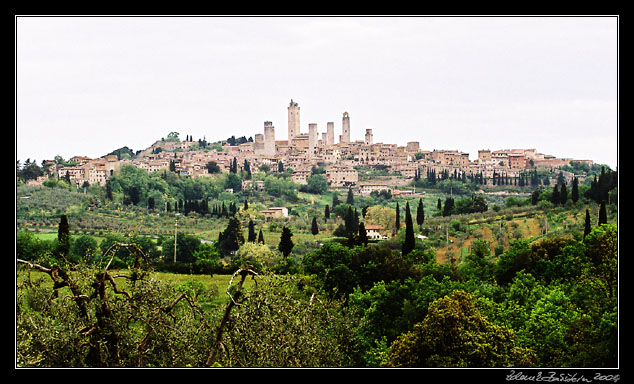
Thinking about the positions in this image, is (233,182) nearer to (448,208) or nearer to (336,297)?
(448,208)

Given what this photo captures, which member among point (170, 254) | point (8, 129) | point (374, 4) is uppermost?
point (374, 4)

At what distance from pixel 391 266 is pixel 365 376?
7897 mm

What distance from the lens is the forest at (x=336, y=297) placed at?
3.65m

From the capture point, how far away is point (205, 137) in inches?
2067

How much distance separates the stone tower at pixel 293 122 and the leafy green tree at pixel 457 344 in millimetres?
39842

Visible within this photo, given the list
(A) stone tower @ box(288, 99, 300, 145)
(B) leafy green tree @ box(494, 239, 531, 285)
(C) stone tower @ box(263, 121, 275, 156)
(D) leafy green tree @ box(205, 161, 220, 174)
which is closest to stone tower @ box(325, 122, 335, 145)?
(A) stone tower @ box(288, 99, 300, 145)

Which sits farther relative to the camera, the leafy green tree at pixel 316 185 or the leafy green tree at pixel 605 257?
the leafy green tree at pixel 316 185

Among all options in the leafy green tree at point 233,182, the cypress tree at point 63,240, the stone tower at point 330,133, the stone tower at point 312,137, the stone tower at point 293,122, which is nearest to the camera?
the cypress tree at point 63,240

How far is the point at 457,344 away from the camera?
509 centimetres

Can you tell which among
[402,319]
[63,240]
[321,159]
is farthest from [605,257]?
[321,159]

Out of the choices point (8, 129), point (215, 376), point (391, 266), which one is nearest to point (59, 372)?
point (215, 376)

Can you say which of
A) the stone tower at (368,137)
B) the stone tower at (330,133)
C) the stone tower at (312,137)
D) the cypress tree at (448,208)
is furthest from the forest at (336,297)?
the stone tower at (330,133)

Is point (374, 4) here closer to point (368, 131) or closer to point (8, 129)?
point (8, 129)
